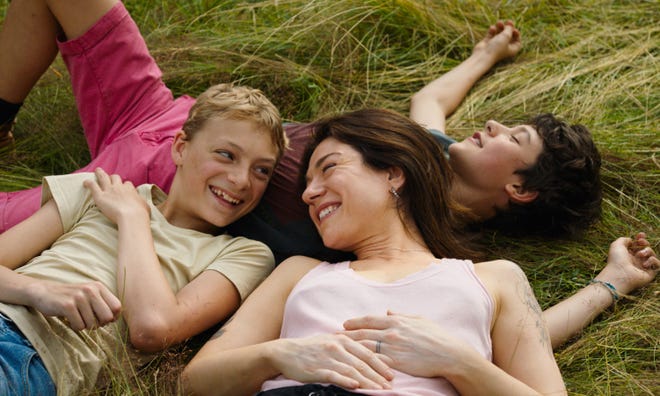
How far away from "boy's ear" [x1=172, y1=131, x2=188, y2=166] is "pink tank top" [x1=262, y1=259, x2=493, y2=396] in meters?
0.97

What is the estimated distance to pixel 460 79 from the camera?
15.7 feet

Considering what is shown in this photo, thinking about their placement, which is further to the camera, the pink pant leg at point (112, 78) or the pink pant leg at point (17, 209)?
the pink pant leg at point (112, 78)

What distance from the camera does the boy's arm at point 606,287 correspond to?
3.33 metres

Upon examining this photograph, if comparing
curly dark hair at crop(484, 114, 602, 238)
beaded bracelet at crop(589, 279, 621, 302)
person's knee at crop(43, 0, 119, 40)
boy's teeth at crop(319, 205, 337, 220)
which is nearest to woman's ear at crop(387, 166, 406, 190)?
boy's teeth at crop(319, 205, 337, 220)

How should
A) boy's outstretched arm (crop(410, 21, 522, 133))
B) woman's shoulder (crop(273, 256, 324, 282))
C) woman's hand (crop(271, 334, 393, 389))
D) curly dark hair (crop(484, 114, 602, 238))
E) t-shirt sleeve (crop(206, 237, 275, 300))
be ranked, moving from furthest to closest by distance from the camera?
boy's outstretched arm (crop(410, 21, 522, 133)) → curly dark hair (crop(484, 114, 602, 238)) → t-shirt sleeve (crop(206, 237, 275, 300)) → woman's shoulder (crop(273, 256, 324, 282)) → woman's hand (crop(271, 334, 393, 389))

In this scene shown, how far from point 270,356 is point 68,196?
4.33 ft

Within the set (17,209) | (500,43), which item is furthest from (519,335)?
(500,43)

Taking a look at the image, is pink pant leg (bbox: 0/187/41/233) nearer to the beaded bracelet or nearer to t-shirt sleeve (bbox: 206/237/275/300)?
t-shirt sleeve (bbox: 206/237/275/300)

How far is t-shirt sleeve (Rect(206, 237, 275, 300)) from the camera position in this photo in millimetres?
3201

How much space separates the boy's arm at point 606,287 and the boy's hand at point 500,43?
5.69 feet

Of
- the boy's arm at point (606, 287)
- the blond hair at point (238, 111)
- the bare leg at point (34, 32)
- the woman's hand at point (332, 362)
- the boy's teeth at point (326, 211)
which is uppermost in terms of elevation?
the bare leg at point (34, 32)

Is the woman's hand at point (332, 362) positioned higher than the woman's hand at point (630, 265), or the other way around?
the woman's hand at point (332, 362)

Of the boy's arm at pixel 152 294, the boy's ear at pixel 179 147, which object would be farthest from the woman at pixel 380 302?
the boy's ear at pixel 179 147

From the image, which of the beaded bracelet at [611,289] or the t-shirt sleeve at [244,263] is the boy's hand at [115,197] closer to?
the t-shirt sleeve at [244,263]
